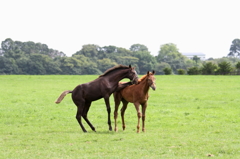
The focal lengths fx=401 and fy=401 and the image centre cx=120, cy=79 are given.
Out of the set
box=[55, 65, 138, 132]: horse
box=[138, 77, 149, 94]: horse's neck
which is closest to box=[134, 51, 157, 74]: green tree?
box=[55, 65, 138, 132]: horse

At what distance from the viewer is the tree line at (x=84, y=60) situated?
290 ft

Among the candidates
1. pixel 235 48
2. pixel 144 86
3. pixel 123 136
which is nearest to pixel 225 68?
pixel 144 86

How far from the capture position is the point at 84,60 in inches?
3888

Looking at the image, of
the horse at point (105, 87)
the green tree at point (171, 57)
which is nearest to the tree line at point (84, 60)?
the green tree at point (171, 57)

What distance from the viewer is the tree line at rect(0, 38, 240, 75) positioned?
88.5 metres

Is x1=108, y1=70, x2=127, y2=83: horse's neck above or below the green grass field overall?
above

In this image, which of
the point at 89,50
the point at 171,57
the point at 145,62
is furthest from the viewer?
the point at 171,57

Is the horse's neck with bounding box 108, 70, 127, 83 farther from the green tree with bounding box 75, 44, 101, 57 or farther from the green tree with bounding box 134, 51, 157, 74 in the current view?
the green tree with bounding box 75, 44, 101, 57

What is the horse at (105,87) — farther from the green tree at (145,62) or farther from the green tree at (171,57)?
the green tree at (171,57)

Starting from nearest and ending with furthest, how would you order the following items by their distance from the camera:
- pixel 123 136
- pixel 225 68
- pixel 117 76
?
pixel 123 136 < pixel 117 76 < pixel 225 68

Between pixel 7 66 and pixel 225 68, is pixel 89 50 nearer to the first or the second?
pixel 7 66

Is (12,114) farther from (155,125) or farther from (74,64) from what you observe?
(74,64)

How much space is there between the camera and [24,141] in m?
11.4

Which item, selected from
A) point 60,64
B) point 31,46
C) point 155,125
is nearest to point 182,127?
point 155,125
